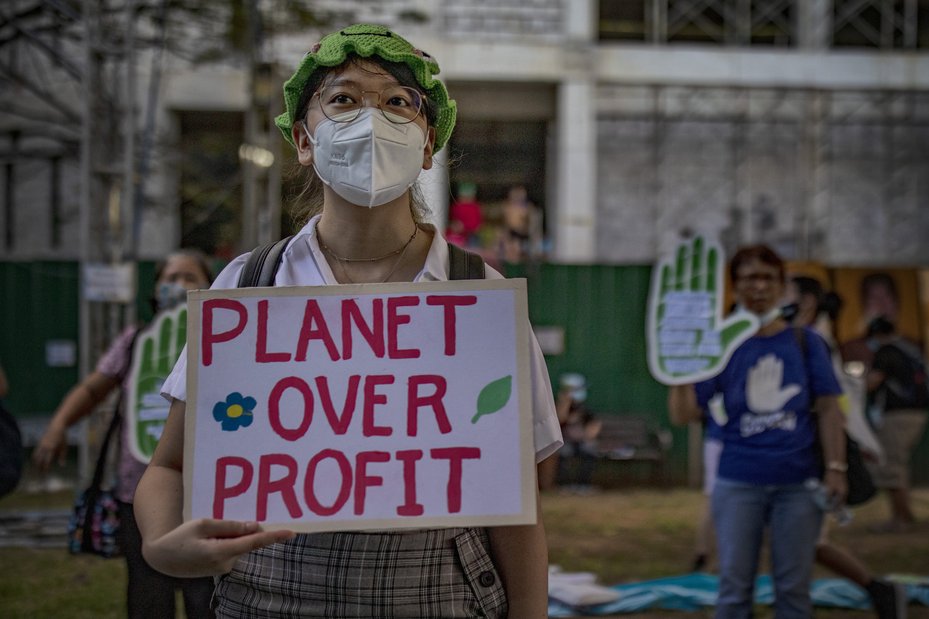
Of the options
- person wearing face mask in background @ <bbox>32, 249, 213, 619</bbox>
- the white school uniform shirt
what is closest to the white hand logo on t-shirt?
person wearing face mask in background @ <bbox>32, 249, 213, 619</bbox>

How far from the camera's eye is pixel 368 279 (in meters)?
1.96

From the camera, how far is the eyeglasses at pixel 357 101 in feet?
6.31

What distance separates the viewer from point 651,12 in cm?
1927

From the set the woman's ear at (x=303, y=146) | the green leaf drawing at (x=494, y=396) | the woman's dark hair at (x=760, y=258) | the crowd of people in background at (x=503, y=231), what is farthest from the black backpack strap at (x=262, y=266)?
the crowd of people in background at (x=503, y=231)

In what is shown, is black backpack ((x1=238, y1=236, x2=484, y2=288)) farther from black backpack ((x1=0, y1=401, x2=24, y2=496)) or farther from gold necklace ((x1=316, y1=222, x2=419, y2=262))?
black backpack ((x1=0, y1=401, x2=24, y2=496))

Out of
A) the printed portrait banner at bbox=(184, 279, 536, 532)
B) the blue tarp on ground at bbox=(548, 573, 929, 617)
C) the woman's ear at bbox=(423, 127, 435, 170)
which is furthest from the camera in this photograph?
the blue tarp on ground at bbox=(548, 573, 929, 617)

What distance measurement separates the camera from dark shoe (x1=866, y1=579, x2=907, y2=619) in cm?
565

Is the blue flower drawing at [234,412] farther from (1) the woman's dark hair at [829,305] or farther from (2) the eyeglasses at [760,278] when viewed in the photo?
(1) the woman's dark hair at [829,305]

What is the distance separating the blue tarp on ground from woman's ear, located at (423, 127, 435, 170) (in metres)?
4.50

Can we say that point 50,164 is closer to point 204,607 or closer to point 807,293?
point 807,293

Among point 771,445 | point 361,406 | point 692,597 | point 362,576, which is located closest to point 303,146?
point 361,406

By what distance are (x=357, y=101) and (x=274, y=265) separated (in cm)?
32

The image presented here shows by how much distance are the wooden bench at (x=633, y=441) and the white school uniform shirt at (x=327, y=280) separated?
10091mm

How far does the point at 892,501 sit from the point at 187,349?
886 cm
